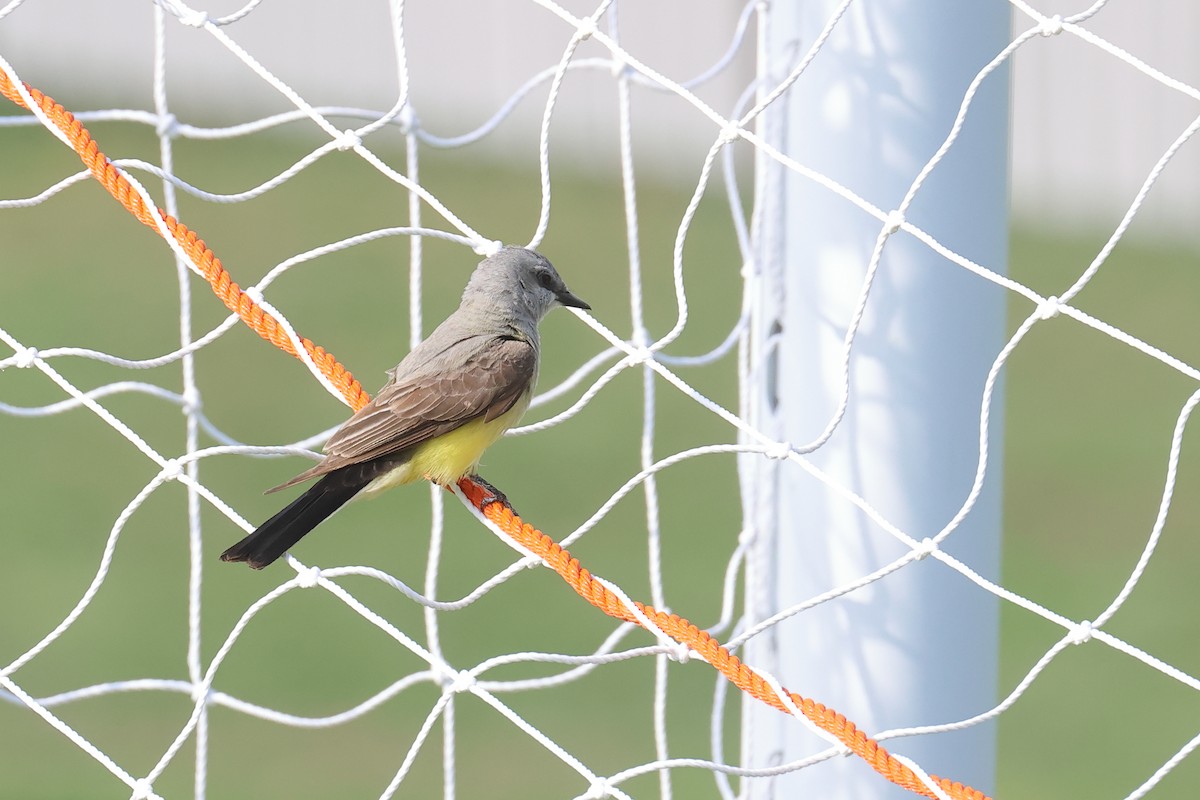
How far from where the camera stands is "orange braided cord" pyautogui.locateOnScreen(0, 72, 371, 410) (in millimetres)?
1547

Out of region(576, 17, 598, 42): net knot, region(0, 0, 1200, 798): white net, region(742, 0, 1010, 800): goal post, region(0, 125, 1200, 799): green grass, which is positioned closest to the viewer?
region(742, 0, 1010, 800): goal post

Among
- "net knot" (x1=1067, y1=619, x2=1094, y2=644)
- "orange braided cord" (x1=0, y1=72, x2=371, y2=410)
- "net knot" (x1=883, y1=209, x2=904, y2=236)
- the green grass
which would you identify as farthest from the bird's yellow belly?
the green grass

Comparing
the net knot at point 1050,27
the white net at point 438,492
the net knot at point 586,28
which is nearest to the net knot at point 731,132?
the white net at point 438,492

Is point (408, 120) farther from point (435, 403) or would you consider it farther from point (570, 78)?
point (570, 78)

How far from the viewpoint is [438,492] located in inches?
72.1

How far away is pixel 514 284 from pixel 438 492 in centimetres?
26

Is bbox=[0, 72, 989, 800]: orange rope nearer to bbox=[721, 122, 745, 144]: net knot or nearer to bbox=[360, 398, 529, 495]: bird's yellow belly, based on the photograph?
bbox=[360, 398, 529, 495]: bird's yellow belly

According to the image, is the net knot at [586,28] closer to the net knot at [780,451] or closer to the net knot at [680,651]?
the net knot at [780,451]

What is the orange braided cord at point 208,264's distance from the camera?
1.55m

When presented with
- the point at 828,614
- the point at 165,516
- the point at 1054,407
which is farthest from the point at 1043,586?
the point at 828,614

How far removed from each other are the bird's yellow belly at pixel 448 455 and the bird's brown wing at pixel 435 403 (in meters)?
0.02

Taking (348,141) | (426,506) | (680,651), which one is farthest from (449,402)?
(426,506)

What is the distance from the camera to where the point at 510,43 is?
6.49 metres

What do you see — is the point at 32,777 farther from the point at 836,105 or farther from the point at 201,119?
the point at 201,119
